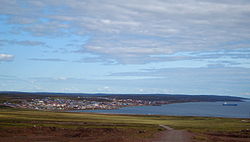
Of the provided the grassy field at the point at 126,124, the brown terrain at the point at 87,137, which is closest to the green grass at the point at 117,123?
the grassy field at the point at 126,124

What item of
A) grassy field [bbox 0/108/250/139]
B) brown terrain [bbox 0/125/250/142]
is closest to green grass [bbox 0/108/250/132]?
grassy field [bbox 0/108/250/139]

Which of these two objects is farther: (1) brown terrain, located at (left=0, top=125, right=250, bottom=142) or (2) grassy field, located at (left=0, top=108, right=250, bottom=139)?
(2) grassy field, located at (left=0, top=108, right=250, bottom=139)

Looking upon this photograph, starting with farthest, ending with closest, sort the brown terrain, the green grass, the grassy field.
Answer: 1. the green grass
2. the grassy field
3. the brown terrain

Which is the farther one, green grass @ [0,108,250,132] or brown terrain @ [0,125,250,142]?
green grass @ [0,108,250,132]

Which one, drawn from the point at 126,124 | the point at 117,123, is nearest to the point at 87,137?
the point at 126,124

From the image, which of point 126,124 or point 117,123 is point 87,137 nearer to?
point 126,124

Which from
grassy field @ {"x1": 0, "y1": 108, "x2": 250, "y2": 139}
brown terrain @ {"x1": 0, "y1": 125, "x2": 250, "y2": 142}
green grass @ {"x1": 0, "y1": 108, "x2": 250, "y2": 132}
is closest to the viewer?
brown terrain @ {"x1": 0, "y1": 125, "x2": 250, "y2": 142}

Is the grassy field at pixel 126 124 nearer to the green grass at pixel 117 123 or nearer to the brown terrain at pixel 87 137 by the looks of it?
the green grass at pixel 117 123

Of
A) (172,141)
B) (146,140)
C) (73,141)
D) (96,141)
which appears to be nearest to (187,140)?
(172,141)

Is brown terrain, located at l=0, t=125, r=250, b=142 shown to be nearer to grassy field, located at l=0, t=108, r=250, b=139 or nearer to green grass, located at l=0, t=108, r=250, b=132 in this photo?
grassy field, located at l=0, t=108, r=250, b=139

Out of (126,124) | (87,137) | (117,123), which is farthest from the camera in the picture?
(117,123)

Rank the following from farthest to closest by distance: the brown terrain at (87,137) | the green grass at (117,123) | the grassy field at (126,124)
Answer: the green grass at (117,123) < the grassy field at (126,124) < the brown terrain at (87,137)

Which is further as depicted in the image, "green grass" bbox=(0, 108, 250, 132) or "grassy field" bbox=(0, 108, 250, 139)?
"green grass" bbox=(0, 108, 250, 132)

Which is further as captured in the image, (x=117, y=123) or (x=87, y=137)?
(x=117, y=123)
